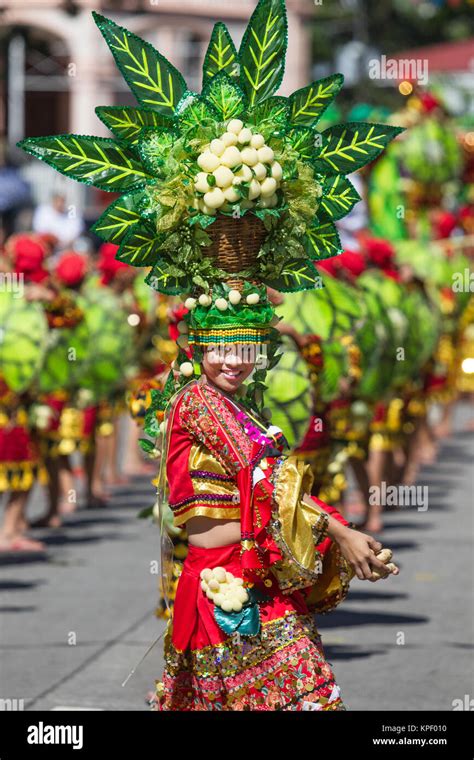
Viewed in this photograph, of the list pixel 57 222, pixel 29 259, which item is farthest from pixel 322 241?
pixel 57 222

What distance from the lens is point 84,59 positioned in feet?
115

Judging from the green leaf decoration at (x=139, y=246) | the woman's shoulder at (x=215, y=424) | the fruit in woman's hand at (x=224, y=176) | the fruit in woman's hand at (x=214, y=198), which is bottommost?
the woman's shoulder at (x=215, y=424)

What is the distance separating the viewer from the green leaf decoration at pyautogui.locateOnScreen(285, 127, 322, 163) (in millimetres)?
5199

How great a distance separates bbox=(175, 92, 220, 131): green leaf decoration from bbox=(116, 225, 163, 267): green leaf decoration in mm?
344

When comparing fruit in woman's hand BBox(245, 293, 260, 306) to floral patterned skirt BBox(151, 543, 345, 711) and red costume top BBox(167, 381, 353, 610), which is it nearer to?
red costume top BBox(167, 381, 353, 610)

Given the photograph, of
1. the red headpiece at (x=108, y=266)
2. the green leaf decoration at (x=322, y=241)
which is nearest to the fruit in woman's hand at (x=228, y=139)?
the green leaf decoration at (x=322, y=241)

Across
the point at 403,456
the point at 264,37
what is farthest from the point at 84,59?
the point at 264,37

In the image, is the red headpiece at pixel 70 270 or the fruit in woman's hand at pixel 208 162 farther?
the red headpiece at pixel 70 270

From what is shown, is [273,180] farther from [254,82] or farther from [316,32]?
[316,32]

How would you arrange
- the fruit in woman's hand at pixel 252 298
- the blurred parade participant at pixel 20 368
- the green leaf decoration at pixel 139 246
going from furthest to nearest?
the blurred parade participant at pixel 20 368
the green leaf decoration at pixel 139 246
the fruit in woman's hand at pixel 252 298

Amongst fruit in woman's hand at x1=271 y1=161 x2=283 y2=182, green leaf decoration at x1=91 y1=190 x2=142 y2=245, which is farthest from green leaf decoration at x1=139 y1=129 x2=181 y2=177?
fruit in woman's hand at x1=271 y1=161 x2=283 y2=182

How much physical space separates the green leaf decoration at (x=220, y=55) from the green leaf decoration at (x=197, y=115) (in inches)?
5.8

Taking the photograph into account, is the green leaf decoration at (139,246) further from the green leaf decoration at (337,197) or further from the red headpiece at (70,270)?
the red headpiece at (70,270)

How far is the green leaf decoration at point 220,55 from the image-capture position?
5262 millimetres
